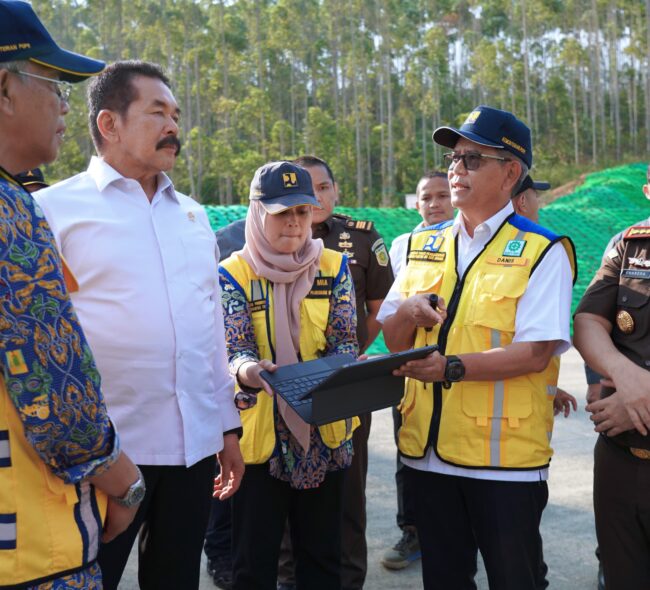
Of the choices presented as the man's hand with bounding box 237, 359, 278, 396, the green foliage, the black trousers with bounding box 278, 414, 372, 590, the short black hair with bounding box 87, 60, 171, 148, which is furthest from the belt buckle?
the green foliage

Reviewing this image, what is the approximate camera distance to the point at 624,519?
2365mm

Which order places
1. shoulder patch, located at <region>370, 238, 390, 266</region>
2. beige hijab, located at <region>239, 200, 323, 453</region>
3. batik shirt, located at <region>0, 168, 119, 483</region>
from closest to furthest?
batik shirt, located at <region>0, 168, 119, 483</region> → beige hijab, located at <region>239, 200, 323, 453</region> → shoulder patch, located at <region>370, 238, 390, 266</region>

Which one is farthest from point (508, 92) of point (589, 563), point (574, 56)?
point (589, 563)

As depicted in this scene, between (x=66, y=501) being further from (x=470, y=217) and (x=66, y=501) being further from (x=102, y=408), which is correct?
(x=470, y=217)

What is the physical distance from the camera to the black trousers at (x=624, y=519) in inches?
91.7

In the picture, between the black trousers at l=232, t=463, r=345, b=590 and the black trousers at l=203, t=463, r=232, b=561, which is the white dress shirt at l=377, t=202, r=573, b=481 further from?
the black trousers at l=203, t=463, r=232, b=561

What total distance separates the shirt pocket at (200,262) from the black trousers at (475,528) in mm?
961

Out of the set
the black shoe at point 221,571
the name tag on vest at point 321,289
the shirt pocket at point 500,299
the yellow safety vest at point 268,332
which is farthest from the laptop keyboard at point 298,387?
the black shoe at point 221,571

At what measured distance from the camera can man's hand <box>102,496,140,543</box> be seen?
1.51 metres

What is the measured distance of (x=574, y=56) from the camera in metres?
45.4

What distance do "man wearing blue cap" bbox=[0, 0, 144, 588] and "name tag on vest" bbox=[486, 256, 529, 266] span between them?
1.42 meters

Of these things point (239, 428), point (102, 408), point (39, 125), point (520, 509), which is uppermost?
point (39, 125)

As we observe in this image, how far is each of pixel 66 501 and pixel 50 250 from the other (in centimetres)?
46

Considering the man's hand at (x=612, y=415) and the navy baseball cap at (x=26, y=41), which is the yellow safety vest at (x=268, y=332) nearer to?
the man's hand at (x=612, y=415)
